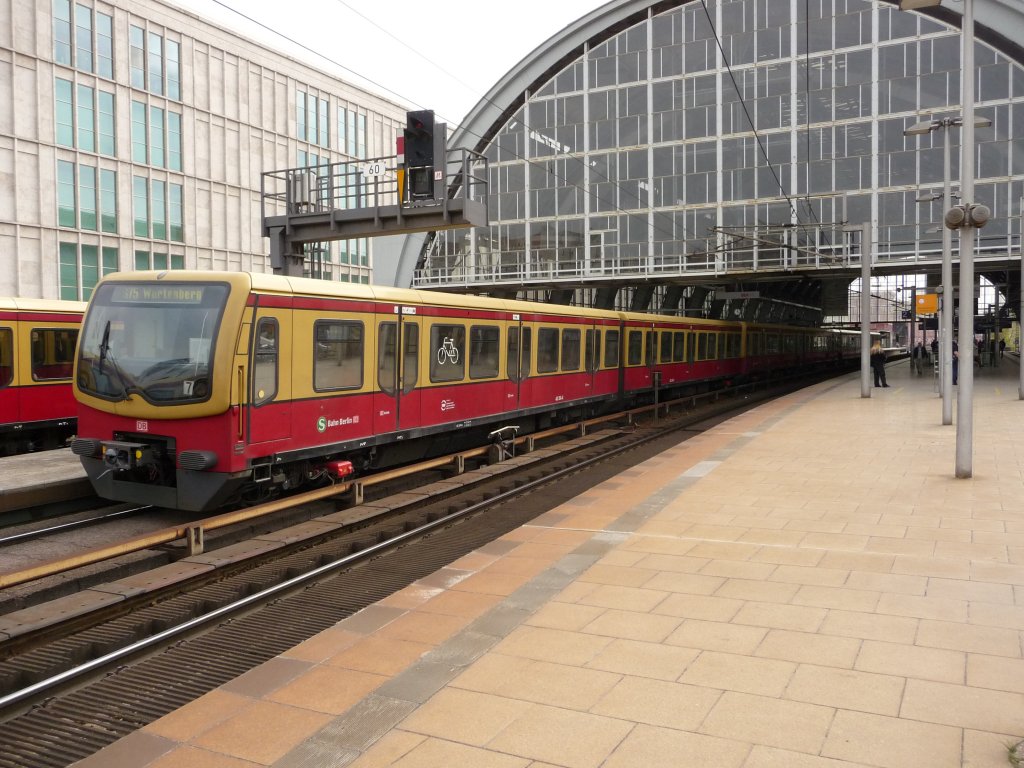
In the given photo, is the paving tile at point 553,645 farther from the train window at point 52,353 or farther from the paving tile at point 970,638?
the train window at point 52,353

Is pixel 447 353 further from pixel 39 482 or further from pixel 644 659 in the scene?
pixel 644 659

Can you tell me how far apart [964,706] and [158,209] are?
44.0m

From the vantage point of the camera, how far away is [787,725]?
3.93 meters

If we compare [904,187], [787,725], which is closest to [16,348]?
[787,725]

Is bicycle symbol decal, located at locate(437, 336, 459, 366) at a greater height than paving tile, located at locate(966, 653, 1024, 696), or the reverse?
bicycle symbol decal, located at locate(437, 336, 459, 366)

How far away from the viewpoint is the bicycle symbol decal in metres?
12.3

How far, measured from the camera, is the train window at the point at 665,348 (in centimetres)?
2261

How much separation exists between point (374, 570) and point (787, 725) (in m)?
4.32

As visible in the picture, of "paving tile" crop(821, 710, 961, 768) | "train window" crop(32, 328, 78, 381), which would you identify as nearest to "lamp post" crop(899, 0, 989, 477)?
"paving tile" crop(821, 710, 961, 768)

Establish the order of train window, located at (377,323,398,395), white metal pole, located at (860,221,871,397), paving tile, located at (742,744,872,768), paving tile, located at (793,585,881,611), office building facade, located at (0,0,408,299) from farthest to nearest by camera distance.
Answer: office building facade, located at (0,0,408,299) < white metal pole, located at (860,221,871,397) < train window, located at (377,323,398,395) < paving tile, located at (793,585,881,611) < paving tile, located at (742,744,872,768)

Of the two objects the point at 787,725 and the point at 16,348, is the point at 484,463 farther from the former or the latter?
the point at 787,725

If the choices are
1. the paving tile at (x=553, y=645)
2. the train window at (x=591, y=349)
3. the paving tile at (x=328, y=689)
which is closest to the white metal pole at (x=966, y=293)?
the paving tile at (x=553, y=645)

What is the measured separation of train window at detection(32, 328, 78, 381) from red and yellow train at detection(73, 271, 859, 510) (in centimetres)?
589

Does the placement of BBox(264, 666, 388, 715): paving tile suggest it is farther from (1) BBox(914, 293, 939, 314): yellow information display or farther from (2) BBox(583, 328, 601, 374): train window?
(1) BBox(914, 293, 939, 314): yellow information display
